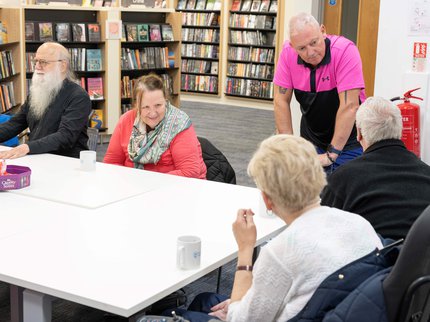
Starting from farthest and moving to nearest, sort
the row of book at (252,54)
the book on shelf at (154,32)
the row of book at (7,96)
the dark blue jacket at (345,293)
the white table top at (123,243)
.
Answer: the row of book at (252,54) → the book on shelf at (154,32) → the row of book at (7,96) → the white table top at (123,243) → the dark blue jacket at (345,293)

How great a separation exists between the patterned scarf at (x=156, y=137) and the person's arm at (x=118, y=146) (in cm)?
9

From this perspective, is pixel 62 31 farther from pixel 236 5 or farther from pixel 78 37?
pixel 236 5

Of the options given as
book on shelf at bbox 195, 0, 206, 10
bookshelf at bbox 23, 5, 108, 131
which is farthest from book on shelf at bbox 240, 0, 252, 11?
bookshelf at bbox 23, 5, 108, 131

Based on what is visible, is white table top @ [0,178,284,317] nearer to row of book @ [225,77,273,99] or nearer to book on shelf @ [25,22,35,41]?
book on shelf @ [25,22,35,41]

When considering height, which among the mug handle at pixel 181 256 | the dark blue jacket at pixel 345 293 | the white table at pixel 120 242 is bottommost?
the white table at pixel 120 242

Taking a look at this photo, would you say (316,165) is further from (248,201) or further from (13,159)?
(13,159)

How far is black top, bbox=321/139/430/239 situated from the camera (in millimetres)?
2635

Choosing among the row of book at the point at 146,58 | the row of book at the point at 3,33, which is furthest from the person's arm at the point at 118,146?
the row of book at the point at 146,58

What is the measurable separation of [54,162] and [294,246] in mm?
2475

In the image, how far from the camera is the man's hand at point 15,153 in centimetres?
405

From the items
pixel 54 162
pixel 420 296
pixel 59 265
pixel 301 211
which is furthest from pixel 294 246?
pixel 54 162

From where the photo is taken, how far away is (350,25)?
873cm

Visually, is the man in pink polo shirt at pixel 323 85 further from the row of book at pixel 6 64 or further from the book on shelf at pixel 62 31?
the book on shelf at pixel 62 31

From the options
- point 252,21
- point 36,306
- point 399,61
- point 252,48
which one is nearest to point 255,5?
point 252,21
